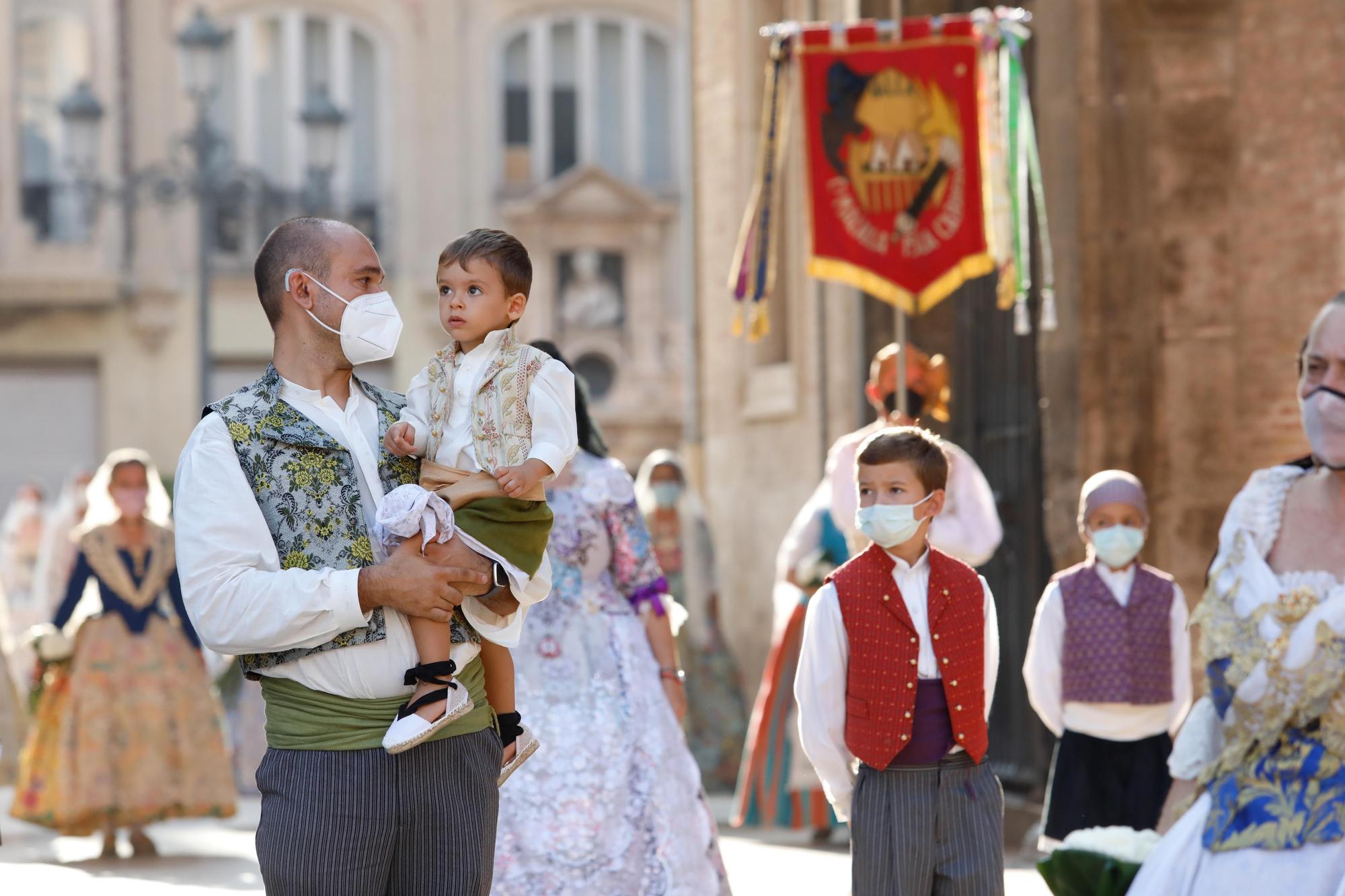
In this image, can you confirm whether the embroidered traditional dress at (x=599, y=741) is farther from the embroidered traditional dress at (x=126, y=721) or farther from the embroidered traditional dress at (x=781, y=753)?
the embroidered traditional dress at (x=126, y=721)

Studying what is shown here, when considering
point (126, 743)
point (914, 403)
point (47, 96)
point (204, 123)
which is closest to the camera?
point (914, 403)

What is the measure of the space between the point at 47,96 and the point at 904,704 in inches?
1265

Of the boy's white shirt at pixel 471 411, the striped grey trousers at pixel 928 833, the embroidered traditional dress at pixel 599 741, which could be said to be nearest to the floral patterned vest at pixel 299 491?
the boy's white shirt at pixel 471 411

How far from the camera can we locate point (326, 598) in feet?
13.0

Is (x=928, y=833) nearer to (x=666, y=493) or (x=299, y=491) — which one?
(x=299, y=491)

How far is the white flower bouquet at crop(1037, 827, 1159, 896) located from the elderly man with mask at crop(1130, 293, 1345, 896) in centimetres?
7

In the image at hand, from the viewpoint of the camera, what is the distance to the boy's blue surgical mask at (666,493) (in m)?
14.3

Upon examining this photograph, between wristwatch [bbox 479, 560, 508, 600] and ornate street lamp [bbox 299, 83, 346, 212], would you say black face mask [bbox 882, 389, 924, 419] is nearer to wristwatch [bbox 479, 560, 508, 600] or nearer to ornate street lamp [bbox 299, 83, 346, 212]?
wristwatch [bbox 479, 560, 508, 600]

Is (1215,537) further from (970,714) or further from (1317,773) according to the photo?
(1317,773)

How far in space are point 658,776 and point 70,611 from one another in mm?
5005

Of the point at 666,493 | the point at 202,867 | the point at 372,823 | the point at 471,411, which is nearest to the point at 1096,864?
the point at 372,823

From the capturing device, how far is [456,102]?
35469mm

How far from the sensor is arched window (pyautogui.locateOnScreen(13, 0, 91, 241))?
34.5 metres

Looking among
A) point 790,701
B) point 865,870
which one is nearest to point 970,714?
point 865,870
